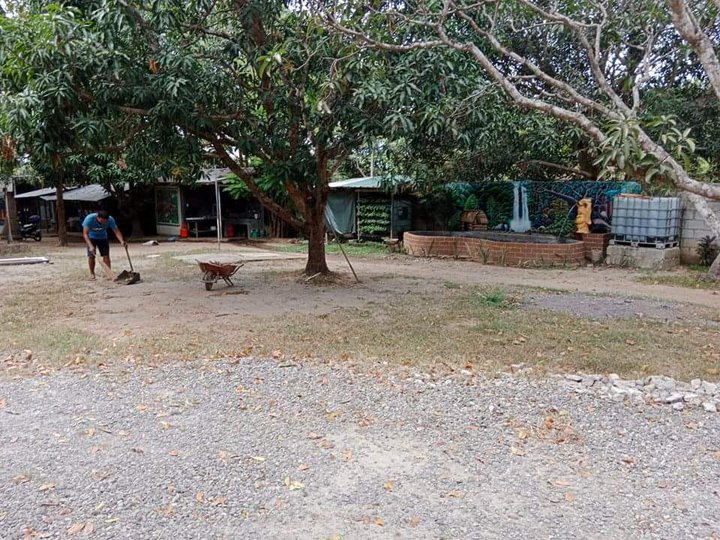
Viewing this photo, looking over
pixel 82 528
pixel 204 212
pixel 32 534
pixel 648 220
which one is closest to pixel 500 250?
pixel 648 220

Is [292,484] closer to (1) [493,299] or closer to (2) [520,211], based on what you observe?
(1) [493,299]

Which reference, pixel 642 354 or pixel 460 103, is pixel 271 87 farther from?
pixel 642 354

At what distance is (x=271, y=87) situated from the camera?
873 cm

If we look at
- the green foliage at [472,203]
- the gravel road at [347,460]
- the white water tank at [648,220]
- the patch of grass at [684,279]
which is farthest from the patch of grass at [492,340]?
the green foliage at [472,203]

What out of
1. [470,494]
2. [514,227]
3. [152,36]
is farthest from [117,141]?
[514,227]

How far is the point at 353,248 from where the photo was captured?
1780cm

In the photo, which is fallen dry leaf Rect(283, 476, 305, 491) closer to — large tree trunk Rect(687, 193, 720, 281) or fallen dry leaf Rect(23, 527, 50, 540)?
fallen dry leaf Rect(23, 527, 50, 540)

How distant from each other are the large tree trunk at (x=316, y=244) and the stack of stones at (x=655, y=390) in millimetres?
6516

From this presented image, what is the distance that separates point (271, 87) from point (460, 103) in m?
3.03

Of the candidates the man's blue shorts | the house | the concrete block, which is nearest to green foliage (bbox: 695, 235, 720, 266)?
the concrete block

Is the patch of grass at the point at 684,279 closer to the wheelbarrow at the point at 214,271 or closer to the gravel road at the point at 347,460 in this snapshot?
the gravel road at the point at 347,460

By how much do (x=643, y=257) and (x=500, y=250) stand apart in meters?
3.23

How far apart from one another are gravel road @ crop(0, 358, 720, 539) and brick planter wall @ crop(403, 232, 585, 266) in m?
8.97

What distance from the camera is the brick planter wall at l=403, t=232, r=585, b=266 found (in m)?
13.5
